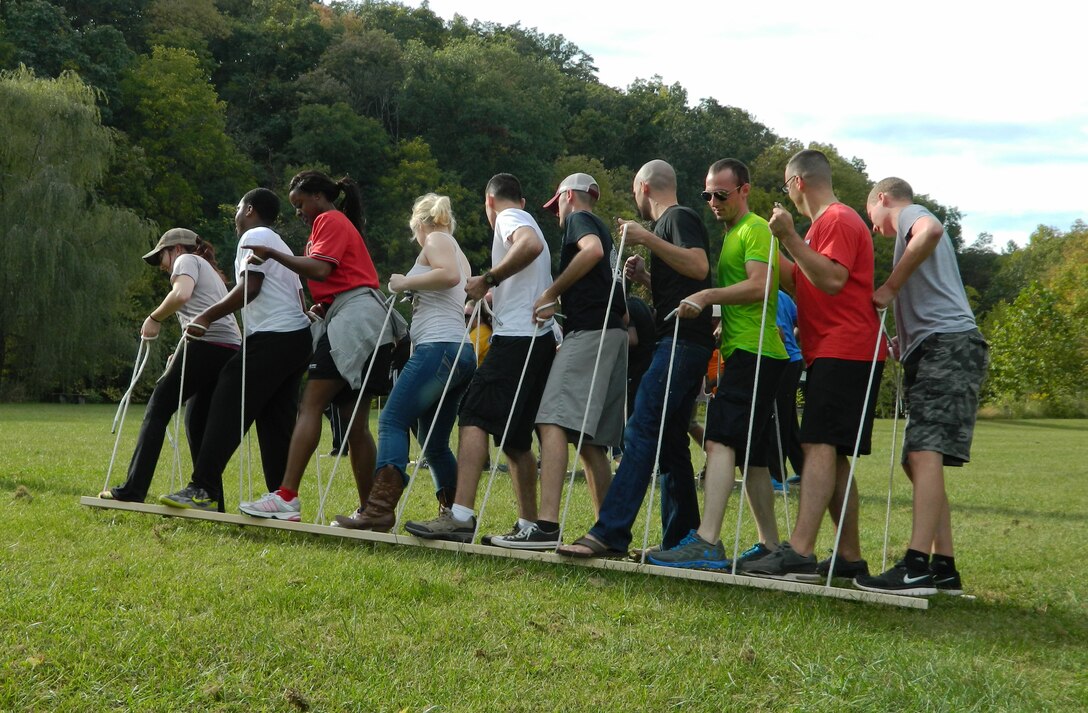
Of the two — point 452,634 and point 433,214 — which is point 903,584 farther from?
point 433,214

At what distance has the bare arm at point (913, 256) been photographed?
18.6ft

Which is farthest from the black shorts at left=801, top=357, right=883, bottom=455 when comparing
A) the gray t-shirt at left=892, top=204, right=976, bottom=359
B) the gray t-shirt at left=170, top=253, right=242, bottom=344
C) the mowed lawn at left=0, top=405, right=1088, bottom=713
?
the gray t-shirt at left=170, top=253, right=242, bottom=344

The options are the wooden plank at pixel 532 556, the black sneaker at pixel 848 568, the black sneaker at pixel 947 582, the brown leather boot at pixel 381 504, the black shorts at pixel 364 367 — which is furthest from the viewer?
the black shorts at pixel 364 367

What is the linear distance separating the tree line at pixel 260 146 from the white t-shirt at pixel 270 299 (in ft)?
91.2

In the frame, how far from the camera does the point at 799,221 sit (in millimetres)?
54094

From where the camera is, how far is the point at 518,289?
6527 millimetres

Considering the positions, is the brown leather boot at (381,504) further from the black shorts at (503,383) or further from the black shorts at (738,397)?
the black shorts at (738,397)

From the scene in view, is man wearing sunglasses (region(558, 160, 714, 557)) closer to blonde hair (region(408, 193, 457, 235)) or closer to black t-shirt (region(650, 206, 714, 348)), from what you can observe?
black t-shirt (region(650, 206, 714, 348))

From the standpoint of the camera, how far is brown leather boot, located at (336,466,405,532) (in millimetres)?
6617

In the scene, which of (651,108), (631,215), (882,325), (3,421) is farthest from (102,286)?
(651,108)

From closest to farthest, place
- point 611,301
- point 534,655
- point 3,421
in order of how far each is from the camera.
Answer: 1. point 534,655
2. point 611,301
3. point 3,421

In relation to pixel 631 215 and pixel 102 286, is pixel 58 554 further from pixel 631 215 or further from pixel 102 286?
pixel 631 215

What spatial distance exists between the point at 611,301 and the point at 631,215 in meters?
49.8

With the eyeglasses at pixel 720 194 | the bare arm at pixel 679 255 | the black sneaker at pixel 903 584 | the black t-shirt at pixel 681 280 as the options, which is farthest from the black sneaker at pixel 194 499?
the black sneaker at pixel 903 584
